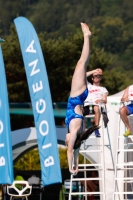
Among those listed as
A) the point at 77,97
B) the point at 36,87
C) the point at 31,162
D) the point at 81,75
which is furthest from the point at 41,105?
the point at 31,162

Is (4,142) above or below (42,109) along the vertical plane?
below

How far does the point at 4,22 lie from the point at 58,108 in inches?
3322

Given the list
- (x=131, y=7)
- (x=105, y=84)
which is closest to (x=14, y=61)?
(x=105, y=84)

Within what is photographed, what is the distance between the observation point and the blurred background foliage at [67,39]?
35000 mm

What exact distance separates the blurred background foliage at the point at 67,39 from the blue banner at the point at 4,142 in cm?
1961

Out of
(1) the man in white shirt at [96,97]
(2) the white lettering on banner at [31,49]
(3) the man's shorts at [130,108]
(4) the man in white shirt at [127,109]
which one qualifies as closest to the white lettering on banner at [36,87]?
(2) the white lettering on banner at [31,49]

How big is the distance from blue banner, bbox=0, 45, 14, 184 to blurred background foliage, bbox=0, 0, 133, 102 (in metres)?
19.6

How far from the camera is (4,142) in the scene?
574 inches

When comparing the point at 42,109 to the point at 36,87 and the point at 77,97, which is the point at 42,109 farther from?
the point at 77,97

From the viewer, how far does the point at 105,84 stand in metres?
37.2

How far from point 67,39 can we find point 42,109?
22078 millimetres

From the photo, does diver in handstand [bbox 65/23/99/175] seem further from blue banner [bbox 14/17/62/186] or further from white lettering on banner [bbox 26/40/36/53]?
white lettering on banner [bbox 26/40/36/53]

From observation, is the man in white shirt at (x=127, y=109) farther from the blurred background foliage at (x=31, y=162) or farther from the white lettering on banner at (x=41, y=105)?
the blurred background foliage at (x=31, y=162)

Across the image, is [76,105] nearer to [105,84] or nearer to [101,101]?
[101,101]
